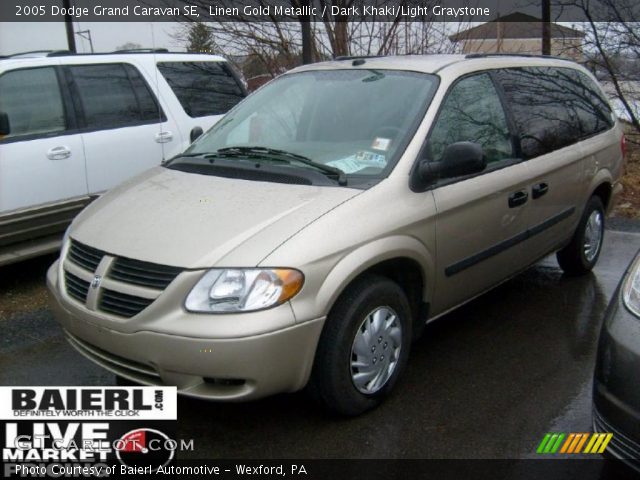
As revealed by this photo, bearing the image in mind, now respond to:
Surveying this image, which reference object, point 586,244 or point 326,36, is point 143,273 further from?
point 326,36

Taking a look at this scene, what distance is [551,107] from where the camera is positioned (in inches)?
192

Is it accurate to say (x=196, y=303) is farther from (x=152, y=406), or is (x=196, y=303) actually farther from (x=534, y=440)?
(x=534, y=440)

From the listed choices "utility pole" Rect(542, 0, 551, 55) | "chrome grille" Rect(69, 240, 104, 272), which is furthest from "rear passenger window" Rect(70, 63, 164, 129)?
"utility pole" Rect(542, 0, 551, 55)

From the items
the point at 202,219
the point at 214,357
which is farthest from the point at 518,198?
the point at 214,357

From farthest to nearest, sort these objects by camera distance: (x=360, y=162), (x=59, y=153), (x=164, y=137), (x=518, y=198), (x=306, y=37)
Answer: (x=306, y=37), (x=164, y=137), (x=59, y=153), (x=518, y=198), (x=360, y=162)

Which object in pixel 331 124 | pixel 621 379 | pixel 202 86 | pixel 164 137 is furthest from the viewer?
pixel 202 86

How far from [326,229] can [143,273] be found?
854mm

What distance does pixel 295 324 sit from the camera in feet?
9.62

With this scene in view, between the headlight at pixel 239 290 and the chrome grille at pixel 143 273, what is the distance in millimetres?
140

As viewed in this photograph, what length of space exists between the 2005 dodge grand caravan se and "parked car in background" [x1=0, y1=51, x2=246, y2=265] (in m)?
1.12

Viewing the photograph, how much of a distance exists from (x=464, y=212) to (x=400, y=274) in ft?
1.76

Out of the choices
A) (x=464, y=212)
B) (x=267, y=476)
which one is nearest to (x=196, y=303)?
(x=267, y=476)

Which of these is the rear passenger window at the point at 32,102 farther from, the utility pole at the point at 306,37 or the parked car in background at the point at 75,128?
the utility pole at the point at 306,37

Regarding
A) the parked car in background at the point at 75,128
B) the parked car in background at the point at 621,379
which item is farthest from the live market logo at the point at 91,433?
the parked car in background at the point at 75,128
